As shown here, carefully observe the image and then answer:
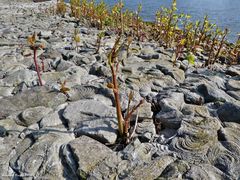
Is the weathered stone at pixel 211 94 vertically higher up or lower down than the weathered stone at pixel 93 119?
higher up

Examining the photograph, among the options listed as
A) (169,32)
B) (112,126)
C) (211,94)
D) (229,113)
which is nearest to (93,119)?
(112,126)

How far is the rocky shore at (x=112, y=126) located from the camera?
2412 millimetres

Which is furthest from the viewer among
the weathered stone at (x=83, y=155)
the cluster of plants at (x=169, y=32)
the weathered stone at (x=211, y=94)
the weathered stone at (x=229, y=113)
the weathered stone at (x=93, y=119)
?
the cluster of plants at (x=169, y=32)

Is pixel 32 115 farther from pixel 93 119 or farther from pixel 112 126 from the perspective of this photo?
pixel 112 126

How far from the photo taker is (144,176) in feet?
7.48

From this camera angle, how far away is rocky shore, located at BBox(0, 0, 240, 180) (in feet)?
7.91

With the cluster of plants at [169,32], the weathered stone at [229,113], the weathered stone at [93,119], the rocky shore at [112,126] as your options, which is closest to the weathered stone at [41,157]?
the rocky shore at [112,126]

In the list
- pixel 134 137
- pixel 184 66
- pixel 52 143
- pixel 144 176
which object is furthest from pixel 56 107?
pixel 184 66

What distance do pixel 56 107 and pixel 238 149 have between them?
1982 mm

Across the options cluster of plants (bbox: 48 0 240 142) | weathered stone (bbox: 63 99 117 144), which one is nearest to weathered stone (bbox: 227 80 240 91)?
cluster of plants (bbox: 48 0 240 142)

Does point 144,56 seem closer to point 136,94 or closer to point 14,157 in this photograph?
point 136,94

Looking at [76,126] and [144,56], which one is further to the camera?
[144,56]

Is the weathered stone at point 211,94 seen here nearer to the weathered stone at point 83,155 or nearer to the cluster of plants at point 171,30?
the cluster of plants at point 171,30

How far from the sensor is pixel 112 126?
2.88 meters
